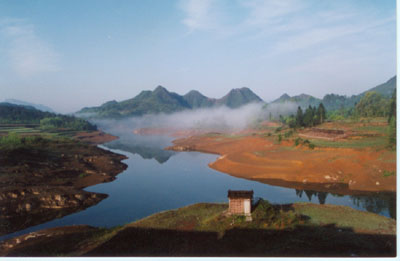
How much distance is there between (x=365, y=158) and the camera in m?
22.4

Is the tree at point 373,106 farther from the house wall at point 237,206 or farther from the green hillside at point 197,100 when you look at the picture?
the green hillside at point 197,100

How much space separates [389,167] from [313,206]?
9.00m

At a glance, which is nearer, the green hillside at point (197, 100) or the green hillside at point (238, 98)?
the green hillside at point (238, 98)

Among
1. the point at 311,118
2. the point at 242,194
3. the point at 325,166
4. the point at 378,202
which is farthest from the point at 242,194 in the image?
the point at 311,118

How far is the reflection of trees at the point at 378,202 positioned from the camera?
50.7 ft

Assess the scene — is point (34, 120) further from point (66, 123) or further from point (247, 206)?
point (247, 206)

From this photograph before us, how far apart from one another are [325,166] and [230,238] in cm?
1575

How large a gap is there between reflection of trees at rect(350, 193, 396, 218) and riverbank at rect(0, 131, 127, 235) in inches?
642

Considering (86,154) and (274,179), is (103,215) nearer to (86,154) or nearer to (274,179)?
(274,179)

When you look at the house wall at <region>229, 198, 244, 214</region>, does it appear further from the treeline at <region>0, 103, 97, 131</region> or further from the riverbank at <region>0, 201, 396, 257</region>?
the treeline at <region>0, 103, 97, 131</region>

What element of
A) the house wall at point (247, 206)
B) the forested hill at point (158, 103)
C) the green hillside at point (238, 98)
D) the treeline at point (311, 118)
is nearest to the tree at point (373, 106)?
the treeline at point (311, 118)

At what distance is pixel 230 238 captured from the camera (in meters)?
10.0

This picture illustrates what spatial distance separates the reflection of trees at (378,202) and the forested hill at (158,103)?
100393mm

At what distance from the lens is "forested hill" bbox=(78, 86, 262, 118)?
4808 inches
